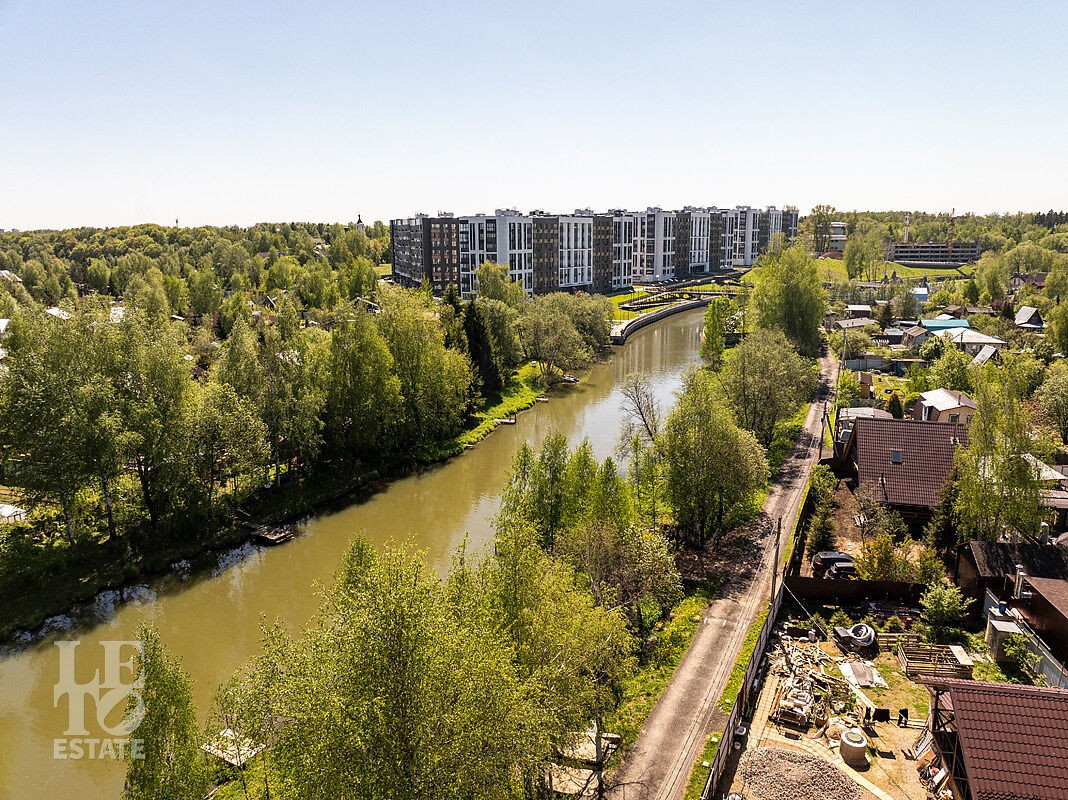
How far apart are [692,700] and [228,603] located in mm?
15586

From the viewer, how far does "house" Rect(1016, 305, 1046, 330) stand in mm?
59725

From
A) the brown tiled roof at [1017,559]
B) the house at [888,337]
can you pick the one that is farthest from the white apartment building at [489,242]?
the brown tiled roof at [1017,559]

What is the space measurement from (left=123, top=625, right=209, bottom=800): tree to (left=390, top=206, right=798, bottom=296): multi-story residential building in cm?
5320

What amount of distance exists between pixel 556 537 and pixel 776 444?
63.2 feet

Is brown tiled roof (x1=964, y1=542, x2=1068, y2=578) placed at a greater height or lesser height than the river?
greater

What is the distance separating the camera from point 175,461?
83.3 feet

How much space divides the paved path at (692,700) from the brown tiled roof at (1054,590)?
269 inches

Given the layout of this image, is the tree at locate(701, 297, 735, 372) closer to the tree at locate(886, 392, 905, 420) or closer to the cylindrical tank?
the tree at locate(886, 392, 905, 420)

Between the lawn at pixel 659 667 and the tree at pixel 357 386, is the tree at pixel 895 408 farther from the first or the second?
the tree at pixel 357 386

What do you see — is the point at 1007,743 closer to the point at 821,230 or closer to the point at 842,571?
the point at 842,571

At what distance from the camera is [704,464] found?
77.5 feet

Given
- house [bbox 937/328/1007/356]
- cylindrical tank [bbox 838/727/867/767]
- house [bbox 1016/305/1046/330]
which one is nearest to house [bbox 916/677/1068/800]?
cylindrical tank [bbox 838/727/867/767]

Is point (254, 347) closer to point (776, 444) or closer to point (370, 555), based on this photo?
point (370, 555)

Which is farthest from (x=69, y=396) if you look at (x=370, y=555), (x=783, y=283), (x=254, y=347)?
(x=783, y=283)
